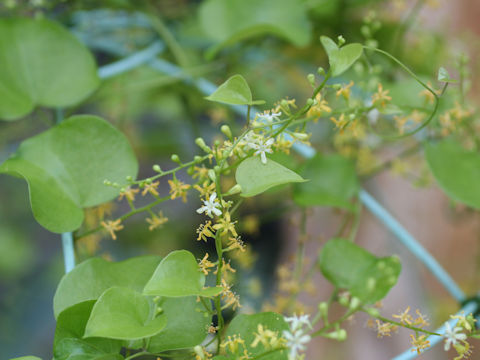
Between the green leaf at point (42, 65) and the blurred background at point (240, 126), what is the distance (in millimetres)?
40

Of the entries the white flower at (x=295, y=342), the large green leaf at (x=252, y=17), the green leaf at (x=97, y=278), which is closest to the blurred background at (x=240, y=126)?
the large green leaf at (x=252, y=17)

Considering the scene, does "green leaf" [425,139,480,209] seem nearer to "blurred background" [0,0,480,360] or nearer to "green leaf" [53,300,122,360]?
"blurred background" [0,0,480,360]

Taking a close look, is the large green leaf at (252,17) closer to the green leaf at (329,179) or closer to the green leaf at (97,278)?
the green leaf at (329,179)

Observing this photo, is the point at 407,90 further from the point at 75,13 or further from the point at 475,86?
the point at 475,86

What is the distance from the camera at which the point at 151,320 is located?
31 centimetres

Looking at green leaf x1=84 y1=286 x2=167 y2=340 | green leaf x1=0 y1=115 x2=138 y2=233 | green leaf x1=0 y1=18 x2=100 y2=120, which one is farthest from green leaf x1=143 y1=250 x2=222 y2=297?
green leaf x1=0 y1=18 x2=100 y2=120

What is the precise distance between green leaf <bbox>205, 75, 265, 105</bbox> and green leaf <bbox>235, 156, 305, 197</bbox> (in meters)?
0.04

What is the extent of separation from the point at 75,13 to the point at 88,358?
0.47 m

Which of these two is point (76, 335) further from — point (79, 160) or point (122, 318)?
point (79, 160)

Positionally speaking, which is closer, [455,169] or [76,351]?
[76,351]

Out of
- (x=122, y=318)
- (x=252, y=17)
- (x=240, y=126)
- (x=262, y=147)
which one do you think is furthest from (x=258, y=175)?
(x=240, y=126)

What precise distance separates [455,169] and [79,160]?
375mm

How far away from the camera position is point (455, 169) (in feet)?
1.60

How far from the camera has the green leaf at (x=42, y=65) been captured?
48 centimetres
